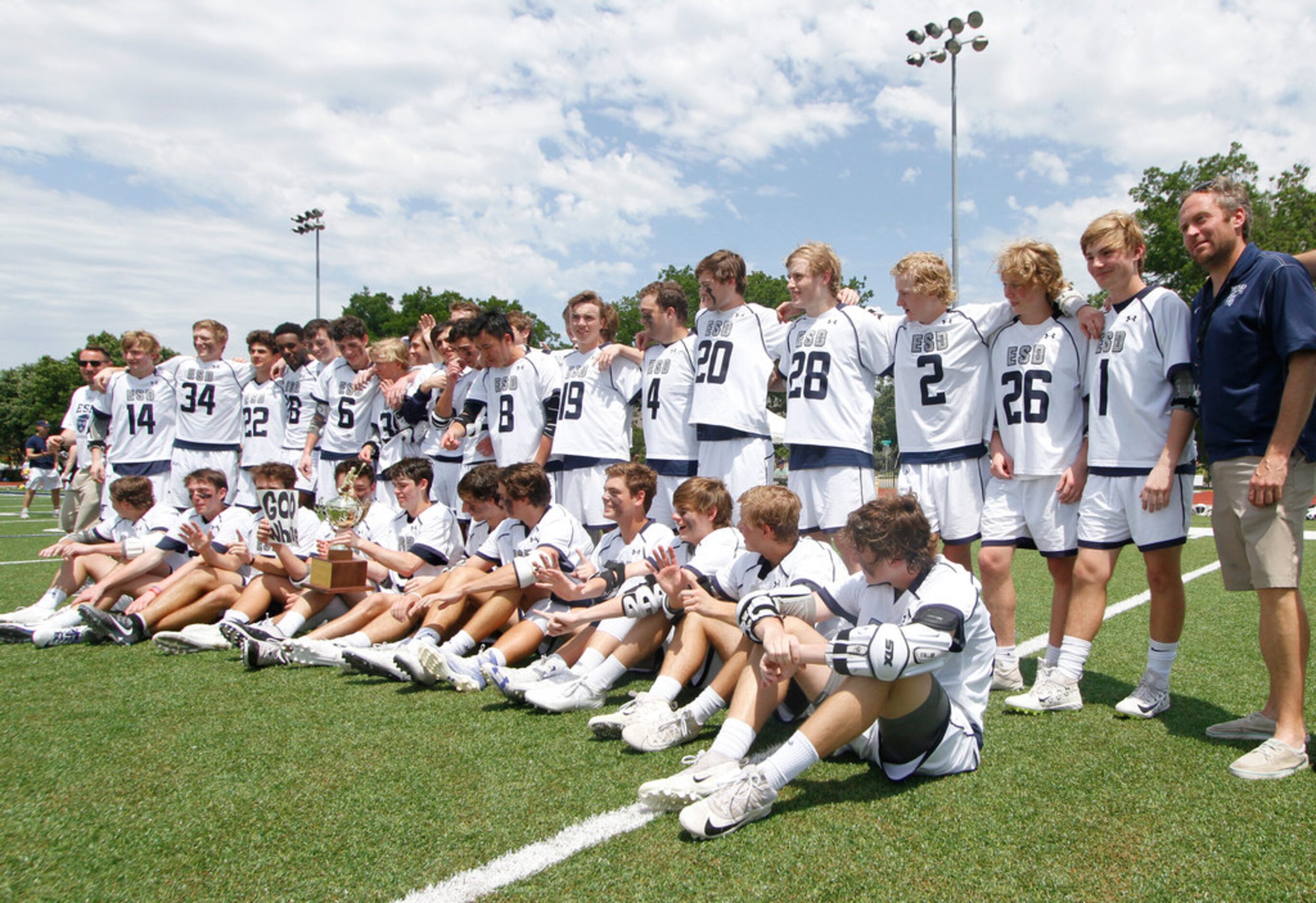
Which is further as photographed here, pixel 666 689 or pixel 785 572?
pixel 666 689

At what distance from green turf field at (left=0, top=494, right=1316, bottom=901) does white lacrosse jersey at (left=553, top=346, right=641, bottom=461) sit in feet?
6.92

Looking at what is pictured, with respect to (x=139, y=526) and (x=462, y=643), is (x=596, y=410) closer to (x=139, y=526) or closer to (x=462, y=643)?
(x=462, y=643)

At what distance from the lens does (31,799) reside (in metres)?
3.12

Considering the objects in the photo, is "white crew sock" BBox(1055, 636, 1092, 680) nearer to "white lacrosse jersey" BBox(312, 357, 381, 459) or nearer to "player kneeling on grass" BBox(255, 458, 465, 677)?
"player kneeling on grass" BBox(255, 458, 465, 677)

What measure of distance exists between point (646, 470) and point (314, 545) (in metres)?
2.79

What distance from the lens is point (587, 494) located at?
6125 millimetres

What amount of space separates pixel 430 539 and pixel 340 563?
24.3 inches

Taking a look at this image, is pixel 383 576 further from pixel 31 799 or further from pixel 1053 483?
pixel 1053 483

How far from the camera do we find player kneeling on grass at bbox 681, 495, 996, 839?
273cm

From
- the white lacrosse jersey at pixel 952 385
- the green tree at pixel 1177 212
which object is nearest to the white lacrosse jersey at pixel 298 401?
the white lacrosse jersey at pixel 952 385

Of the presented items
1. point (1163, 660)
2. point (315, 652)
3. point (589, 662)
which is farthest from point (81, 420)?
point (1163, 660)

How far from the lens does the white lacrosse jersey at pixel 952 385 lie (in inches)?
179

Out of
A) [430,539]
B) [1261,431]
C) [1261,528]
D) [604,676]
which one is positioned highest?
[1261,431]

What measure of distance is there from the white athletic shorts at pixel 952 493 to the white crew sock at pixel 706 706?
156cm
